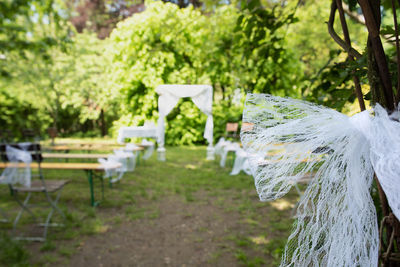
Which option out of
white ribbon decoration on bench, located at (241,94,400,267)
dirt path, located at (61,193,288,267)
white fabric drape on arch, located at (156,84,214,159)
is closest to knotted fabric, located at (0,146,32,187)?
dirt path, located at (61,193,288,267)

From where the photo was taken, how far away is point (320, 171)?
1.18 feet

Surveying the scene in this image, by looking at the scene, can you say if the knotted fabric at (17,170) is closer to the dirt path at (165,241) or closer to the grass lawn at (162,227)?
the grass lawn at (162,227)

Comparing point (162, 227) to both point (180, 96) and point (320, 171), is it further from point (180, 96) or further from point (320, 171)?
point (320, 171)

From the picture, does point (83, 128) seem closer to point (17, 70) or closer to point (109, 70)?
point (109, 70)

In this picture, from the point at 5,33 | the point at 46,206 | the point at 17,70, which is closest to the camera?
the point at 17,70

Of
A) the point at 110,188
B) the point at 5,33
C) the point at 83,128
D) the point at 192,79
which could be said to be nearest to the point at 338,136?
the point at 192,79

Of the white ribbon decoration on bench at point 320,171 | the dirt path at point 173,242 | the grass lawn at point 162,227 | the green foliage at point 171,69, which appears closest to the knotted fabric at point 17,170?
the grass lawn at point 162,227

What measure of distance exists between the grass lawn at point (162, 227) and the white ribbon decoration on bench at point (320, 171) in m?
1.44

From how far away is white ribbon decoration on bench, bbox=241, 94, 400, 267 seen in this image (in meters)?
0.33

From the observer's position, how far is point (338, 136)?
329 millimetres

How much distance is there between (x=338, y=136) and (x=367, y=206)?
0.27 ft

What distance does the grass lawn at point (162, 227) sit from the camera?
2980 millimetres

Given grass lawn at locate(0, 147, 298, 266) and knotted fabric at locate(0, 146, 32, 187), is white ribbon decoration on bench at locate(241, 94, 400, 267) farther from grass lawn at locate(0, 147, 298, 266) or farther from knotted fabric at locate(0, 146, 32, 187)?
knotted fabric at locate(0, 146, 32, 187)

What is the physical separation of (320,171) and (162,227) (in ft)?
12.1
